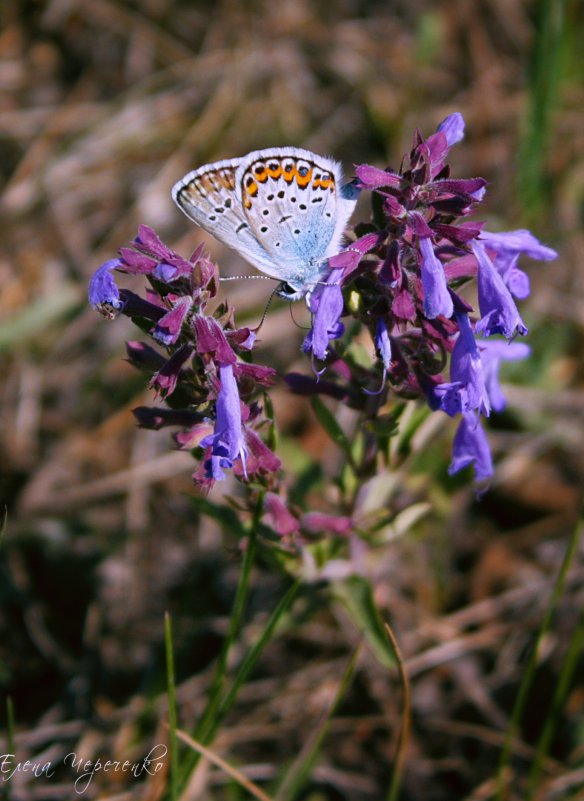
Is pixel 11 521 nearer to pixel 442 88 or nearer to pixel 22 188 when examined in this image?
pixel 22 188

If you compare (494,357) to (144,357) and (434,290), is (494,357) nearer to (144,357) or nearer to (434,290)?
(434,290)

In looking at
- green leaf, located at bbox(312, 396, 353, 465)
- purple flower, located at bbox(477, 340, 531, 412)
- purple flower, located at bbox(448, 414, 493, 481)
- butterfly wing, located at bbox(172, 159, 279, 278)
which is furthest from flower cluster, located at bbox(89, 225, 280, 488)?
purple flower, located at bbox(477, 340, 531, 412)

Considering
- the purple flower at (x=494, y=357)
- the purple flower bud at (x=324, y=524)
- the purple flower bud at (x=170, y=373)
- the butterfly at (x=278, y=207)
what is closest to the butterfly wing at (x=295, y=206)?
the butterfly at (x=278, y=207)

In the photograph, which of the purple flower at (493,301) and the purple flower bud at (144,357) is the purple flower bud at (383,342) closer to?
the purple flower at (493,301)

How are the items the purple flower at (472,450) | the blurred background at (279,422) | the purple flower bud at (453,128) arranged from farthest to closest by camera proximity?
the blurred background at (279,422) < the purple flower at (472,450) < the purple flower bud at (453,128)

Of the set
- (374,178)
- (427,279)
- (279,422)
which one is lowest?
(279,422)

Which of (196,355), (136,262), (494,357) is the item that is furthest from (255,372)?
(494,357)
